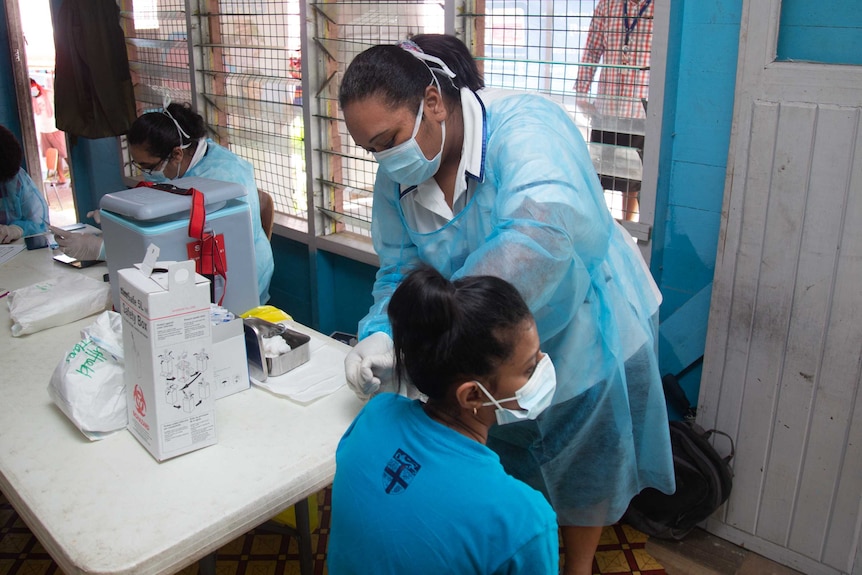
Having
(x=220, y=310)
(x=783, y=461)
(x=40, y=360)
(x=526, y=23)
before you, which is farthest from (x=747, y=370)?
(x=40, y=360)

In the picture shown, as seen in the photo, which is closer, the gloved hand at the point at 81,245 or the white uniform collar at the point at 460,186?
the white uniform collar at the point at 460,186

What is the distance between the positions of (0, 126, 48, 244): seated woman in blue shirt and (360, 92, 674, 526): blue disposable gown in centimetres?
230

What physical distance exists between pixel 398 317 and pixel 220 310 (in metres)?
0.69

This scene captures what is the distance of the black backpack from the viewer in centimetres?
222

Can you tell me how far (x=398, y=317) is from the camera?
1.08 meters

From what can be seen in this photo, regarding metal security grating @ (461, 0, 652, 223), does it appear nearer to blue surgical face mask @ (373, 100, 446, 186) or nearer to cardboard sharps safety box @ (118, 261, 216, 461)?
blue surgical face mask @ (373, 100, 446, 186)

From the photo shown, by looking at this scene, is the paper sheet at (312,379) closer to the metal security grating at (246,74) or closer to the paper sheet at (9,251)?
the paper sheet at (9,251)

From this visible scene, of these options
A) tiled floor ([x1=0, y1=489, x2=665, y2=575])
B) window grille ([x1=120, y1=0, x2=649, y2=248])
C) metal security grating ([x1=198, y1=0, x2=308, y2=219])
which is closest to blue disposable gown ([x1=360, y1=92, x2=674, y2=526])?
tiled floor ([x1=0, y1=489, x2=665, y2=575])

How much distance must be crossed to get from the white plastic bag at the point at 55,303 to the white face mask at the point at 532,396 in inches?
55.7

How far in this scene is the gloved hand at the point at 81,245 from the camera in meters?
2.50

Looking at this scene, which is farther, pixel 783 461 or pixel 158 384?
pixel 783 461

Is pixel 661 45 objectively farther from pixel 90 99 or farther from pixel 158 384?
pixel 90 99

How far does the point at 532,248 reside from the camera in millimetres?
1353

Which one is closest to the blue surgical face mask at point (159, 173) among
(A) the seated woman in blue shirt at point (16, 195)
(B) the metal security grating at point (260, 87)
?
(B) the metal security grating at point (260, 87)
